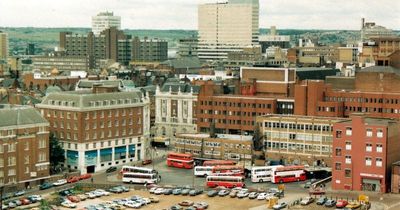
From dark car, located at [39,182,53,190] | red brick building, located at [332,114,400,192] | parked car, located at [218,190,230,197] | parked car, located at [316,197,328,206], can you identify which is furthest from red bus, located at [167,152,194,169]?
parked car, located at [316,197,328,206]

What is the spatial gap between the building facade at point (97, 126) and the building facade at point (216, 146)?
5.07 m

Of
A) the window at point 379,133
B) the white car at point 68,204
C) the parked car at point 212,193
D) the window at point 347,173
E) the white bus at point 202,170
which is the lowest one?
the white car at point 68,204

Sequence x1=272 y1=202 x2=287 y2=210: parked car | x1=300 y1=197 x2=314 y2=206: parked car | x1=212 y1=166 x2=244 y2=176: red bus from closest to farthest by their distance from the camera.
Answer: x1=272 y1=202 x2=287 y2=210: parked car → x1=300 y1=197 x2=314 y2=206: parked car → x1=212 y1=166 x2=244 y2=176: red bus

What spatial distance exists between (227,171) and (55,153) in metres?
18.1

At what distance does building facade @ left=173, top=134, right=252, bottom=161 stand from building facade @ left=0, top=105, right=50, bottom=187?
1811 centimetres

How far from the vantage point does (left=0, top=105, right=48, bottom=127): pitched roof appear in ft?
247

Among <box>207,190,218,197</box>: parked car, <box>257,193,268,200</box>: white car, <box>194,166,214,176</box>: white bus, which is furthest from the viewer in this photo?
<box>194,166,214,176</box>: white bus

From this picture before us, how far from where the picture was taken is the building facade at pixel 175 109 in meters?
106

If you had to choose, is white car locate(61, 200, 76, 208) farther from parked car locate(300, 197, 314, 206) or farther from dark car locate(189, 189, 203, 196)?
parked car locate(300, 197, 314, 206)

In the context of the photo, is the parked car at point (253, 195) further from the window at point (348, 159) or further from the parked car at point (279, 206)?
the window at point (348, 159)

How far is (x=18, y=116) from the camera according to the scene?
3002 inches

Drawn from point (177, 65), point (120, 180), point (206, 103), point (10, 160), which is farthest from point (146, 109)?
point (177, 65)

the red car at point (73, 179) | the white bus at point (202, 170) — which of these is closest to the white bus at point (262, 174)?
the white bus at point (202, 170)

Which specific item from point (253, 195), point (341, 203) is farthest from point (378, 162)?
point (253, 195)
